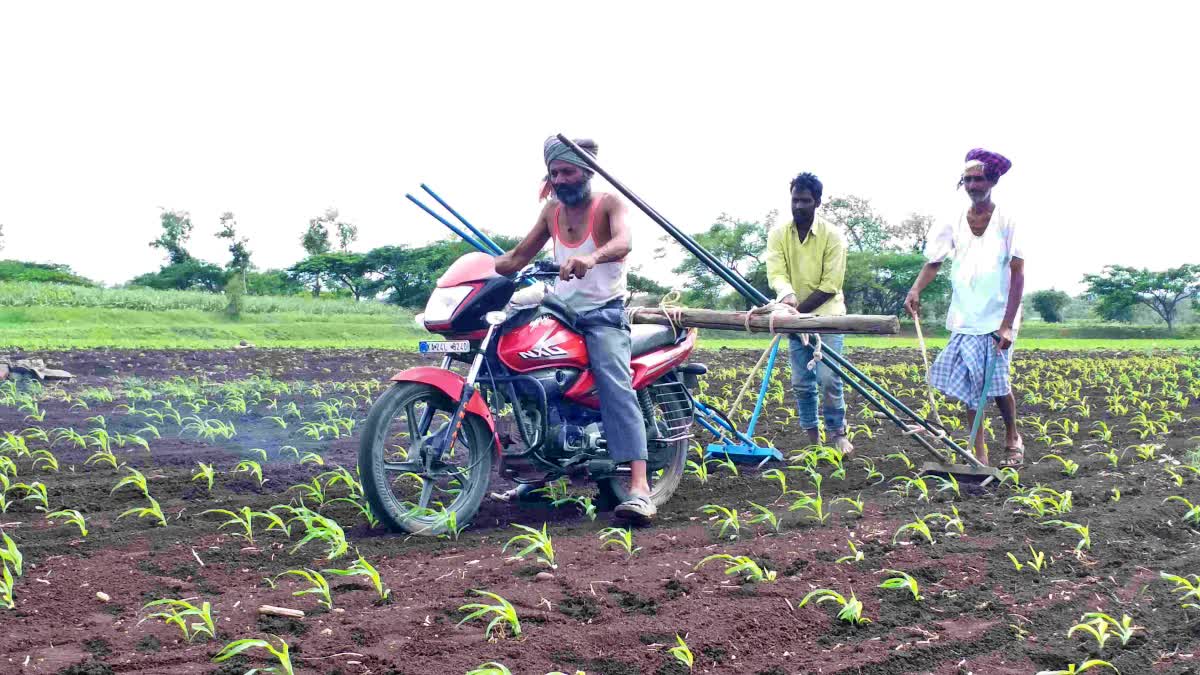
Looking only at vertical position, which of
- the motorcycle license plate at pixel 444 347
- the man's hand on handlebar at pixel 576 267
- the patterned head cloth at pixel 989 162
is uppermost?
the patterned head cloth at pixel 989 162

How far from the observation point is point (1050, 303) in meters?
60.3

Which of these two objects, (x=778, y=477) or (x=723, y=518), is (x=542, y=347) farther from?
(x=778, y=477)

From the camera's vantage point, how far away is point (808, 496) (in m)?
5.47

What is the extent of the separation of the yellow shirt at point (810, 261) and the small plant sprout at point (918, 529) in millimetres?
2588

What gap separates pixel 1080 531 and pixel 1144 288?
61.7 m

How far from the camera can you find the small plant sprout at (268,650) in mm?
3023

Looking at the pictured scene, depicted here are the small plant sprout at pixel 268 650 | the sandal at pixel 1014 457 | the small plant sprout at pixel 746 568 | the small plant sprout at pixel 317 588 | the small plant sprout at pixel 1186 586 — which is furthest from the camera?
the sandal at pixel 1014 457

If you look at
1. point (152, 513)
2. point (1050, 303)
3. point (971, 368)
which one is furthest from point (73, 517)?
point (1050, 303)

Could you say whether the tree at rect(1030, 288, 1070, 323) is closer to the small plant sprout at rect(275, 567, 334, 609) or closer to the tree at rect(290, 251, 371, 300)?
the tree at rect(290, 251, 371, 300)

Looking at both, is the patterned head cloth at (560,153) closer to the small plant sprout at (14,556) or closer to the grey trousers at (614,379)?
the grey trousers at (614,379)

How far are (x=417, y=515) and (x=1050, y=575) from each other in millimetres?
2825

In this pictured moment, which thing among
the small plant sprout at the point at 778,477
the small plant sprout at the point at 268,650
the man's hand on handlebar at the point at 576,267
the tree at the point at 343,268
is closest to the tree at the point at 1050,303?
the tree at the point at 343,268

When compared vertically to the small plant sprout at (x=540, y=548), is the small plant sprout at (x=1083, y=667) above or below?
below

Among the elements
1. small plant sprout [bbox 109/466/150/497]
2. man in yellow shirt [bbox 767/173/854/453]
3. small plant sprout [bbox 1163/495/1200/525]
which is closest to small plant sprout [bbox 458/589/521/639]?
small plant sprout [bbox 109/466/150/497]
